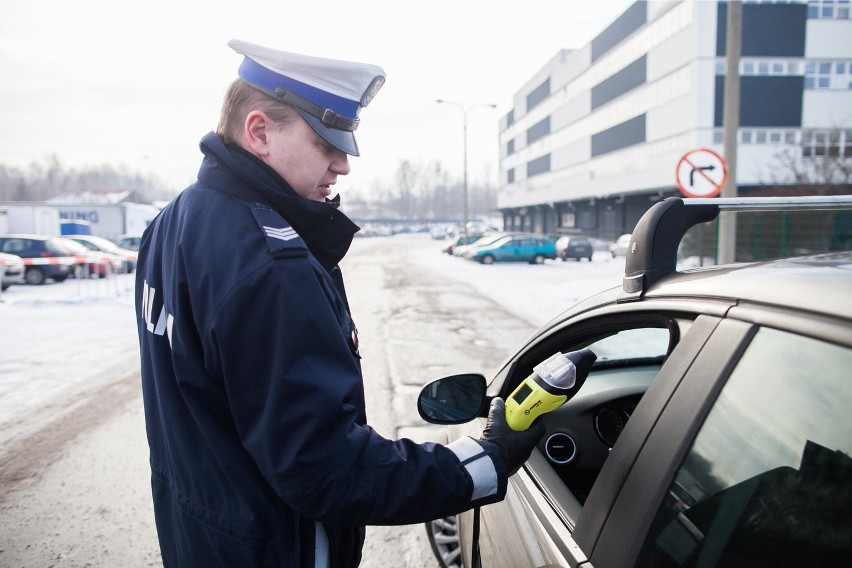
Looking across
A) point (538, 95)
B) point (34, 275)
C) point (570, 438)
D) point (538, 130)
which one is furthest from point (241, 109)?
point (538, 95)

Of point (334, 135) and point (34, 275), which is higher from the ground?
point (334, 135)

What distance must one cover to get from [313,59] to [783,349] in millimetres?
1252

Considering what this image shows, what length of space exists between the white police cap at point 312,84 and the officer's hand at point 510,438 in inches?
32.9

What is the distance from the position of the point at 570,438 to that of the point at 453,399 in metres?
0.54

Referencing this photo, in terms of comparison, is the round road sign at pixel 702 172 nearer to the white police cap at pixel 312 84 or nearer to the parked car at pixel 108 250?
the white police cap at pixel 312 84

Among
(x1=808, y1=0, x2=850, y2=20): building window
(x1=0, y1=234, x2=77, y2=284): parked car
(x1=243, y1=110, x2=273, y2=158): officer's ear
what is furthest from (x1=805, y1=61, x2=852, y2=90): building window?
(x1=243, y1=110, x2=273, y2=158): officer's ear

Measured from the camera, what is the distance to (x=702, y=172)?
7.06m

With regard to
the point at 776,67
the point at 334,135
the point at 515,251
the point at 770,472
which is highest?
the point at 776,67

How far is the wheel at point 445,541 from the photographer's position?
102 inches

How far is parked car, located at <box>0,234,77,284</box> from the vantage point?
18.7m

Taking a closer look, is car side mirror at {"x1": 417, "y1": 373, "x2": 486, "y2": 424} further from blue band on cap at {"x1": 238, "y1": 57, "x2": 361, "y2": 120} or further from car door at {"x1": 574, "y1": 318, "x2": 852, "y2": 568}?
blue band on cap at {"x1": 238, "y1": 57, "x2": 361, "y2": 120}

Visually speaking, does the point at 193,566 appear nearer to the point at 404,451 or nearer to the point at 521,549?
the point at 404,451

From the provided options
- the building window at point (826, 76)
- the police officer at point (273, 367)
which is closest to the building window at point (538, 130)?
the building window at point (826, 76)

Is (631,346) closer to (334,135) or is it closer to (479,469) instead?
(479,469)
